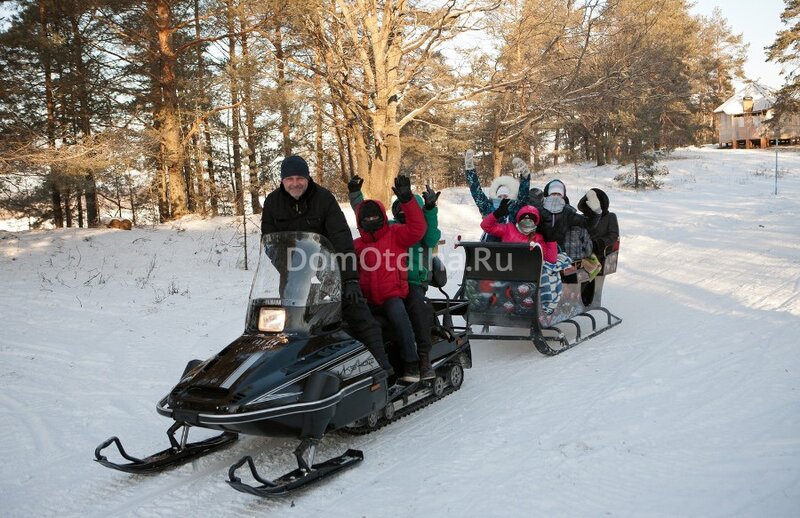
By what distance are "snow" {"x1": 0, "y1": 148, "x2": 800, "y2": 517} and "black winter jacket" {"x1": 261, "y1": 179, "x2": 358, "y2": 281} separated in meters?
1.50

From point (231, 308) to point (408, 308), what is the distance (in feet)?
14.6

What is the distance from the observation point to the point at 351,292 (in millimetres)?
4672

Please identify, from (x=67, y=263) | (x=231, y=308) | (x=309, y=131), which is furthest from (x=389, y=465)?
(x=309, y=131)

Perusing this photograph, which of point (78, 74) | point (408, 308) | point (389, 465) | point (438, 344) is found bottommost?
point (389, 465)

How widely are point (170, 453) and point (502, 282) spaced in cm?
395

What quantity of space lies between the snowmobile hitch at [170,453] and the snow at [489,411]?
0.25ft

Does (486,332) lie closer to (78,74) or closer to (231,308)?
(231,308)

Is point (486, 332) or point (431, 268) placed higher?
point (431, 268)

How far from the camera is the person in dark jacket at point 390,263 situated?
16.9ft

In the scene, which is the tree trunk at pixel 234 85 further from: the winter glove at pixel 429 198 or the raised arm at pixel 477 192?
the winter glove at pixel 429 198

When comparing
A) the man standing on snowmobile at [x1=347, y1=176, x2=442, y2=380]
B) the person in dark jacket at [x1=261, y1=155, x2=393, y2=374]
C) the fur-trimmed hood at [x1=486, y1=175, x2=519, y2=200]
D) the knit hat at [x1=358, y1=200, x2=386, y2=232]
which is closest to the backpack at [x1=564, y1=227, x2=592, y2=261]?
the fur-trimmed hood at [x1=486, y1=175, x2=519, y2=200]

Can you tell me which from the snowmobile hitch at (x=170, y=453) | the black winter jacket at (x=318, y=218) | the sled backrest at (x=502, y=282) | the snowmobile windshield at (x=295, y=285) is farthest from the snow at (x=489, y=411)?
the black winter jacket at (x=318, y=218)

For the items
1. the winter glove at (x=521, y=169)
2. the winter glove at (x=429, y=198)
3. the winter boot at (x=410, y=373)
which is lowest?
the winter boot at (x=410, y=373)

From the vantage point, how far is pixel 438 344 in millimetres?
5750
